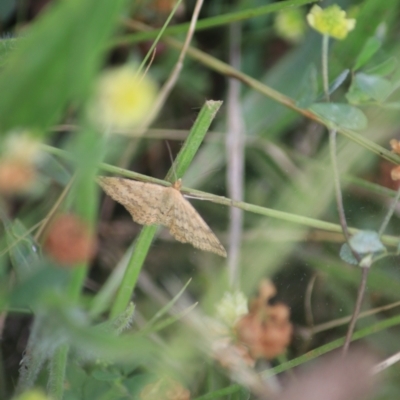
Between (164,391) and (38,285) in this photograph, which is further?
(164,391)

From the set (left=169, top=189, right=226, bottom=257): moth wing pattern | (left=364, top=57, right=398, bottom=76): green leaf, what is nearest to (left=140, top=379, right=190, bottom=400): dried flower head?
(left=169, top=189, right=226, bottom=257): moth wing pattern

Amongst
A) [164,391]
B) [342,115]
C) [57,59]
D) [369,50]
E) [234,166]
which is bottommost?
[164,391]

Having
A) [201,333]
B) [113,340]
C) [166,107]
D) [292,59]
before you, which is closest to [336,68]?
[292,59]

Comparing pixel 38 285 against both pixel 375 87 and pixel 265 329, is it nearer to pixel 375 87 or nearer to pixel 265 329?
pixel 265 329

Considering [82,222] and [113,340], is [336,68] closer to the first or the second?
[82,222]

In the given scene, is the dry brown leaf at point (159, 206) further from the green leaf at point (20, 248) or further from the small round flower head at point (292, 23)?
the small round flower head at point (292, 23)

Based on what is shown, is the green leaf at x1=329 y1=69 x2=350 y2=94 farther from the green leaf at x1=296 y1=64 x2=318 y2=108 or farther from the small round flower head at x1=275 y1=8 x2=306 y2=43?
the small round flower head at x1=275 y1=8 x2=306 y2=43

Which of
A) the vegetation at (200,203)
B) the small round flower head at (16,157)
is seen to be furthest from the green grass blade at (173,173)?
the small round flower head at (16,157)

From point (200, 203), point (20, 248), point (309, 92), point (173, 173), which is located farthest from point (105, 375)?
point (309, 92)
